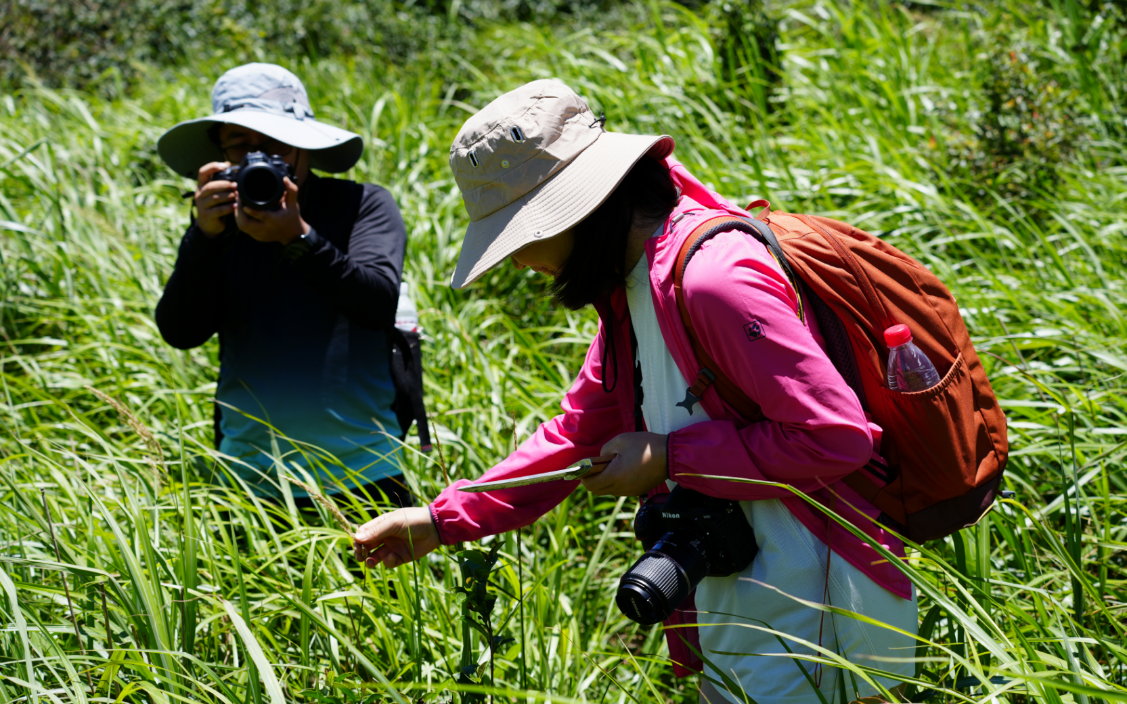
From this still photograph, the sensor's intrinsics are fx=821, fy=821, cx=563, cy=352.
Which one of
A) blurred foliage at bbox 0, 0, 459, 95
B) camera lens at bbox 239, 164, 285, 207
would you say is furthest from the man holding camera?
blurred foliage at bbox 0, 0, 459, 95

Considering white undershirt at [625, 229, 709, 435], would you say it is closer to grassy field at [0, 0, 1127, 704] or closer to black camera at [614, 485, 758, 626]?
black camera at [614, 485, 758, 626]

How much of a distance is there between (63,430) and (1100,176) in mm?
3799

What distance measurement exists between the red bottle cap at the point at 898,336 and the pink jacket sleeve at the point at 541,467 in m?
0.49

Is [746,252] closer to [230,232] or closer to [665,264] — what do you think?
[665,264]

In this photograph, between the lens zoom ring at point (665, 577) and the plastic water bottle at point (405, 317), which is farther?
the plastic water bottle at point (405, 317)

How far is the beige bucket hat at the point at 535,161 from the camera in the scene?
123cm

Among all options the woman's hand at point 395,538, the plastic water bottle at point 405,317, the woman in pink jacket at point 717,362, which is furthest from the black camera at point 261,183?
the woman's hand at point 395,538

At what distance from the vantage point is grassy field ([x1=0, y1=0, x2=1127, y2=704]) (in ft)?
4.90

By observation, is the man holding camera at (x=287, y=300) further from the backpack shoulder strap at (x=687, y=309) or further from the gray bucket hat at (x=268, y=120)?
the backpack shoulder strap at (x=687, y=309)

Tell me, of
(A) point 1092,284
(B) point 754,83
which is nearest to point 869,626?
(A) point 1092,284

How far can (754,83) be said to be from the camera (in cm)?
404

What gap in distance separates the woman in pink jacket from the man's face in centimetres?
97

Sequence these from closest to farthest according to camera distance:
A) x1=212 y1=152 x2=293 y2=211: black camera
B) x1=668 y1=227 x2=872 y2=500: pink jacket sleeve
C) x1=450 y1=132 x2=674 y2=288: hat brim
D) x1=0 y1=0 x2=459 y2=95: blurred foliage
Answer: x1=668 y1=227 x2=872 y2=500: pink jacket sleeve < x1=450 y1=132 x2=674 y2=288: hat brim < x1=212 y1=152 x2=293 y2=211: black camera < x1=0 y1=0 x2=459 y2=95: blurred foliage

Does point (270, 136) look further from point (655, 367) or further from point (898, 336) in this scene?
point (898, 336)
